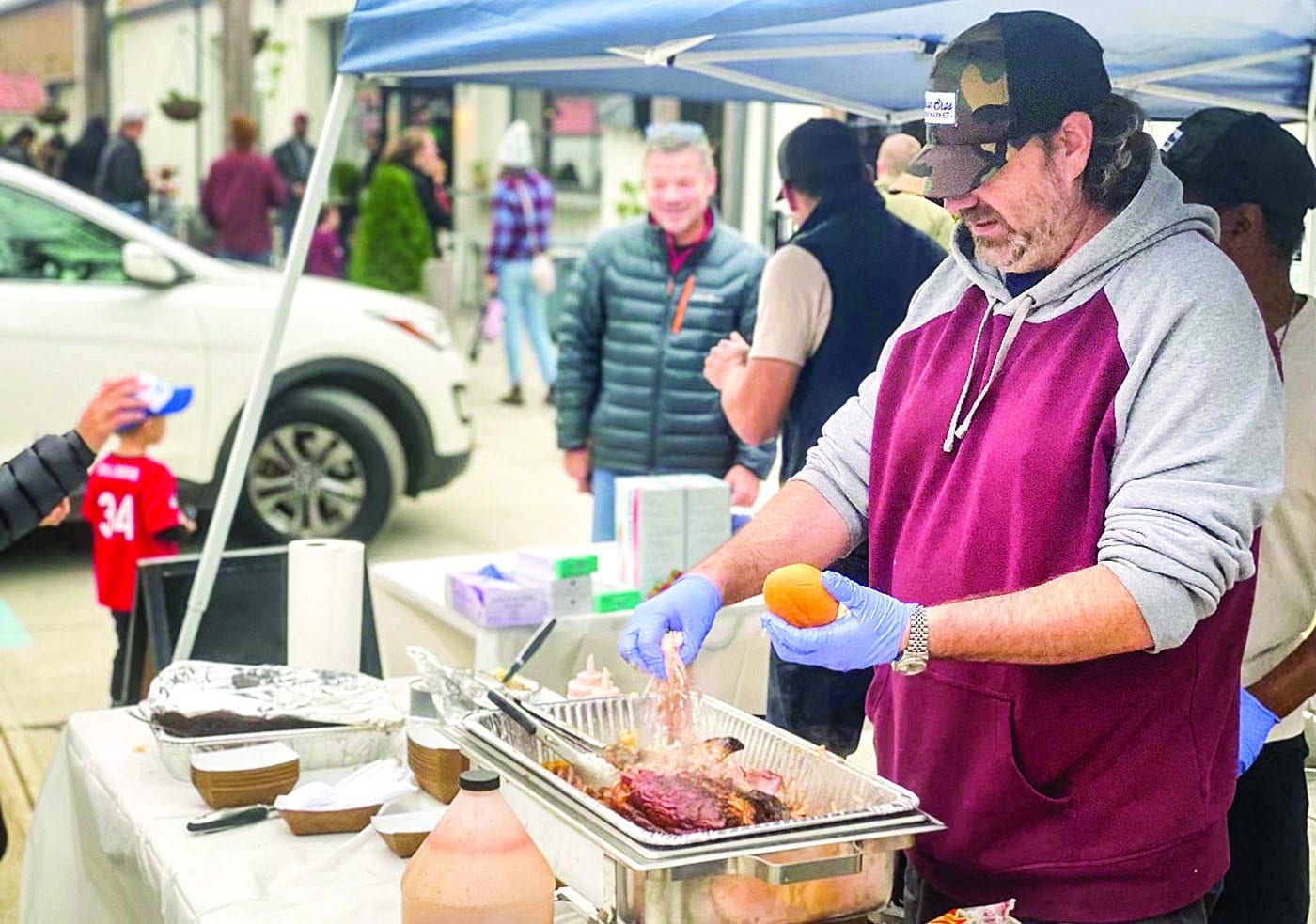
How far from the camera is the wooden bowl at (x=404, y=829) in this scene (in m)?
2.40

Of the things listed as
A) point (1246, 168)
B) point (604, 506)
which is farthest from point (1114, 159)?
point (604, 506)

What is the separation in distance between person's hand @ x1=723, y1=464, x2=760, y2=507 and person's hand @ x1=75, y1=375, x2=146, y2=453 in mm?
2261

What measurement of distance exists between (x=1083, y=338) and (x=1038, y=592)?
0.33 metres

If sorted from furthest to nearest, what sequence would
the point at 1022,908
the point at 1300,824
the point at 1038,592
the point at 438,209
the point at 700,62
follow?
the point at 438,209 < the point at 700,62 < the point at 1300,824 < the point at 1022,908 < the point at 1038,592

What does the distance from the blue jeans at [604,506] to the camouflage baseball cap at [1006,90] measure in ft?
10.3

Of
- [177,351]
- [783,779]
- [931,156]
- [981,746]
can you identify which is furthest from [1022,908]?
[177,351]

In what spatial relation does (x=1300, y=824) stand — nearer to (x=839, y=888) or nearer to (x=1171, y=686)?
(x=1171, y=686)

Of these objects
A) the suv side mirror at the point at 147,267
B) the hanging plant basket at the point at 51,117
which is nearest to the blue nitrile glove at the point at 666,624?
the suv side mirror at the point at 147,267

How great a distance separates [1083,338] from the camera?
1.99m

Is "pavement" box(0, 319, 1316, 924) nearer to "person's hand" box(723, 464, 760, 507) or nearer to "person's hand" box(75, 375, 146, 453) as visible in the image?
"person's hand" box(75, 375, 146, 453)

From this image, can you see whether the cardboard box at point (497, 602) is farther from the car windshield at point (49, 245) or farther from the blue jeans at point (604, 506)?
the car windshield at point (49, 245)

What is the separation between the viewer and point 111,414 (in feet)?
10.0

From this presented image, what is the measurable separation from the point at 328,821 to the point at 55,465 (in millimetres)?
943

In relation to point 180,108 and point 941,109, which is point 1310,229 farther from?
point 180,108
